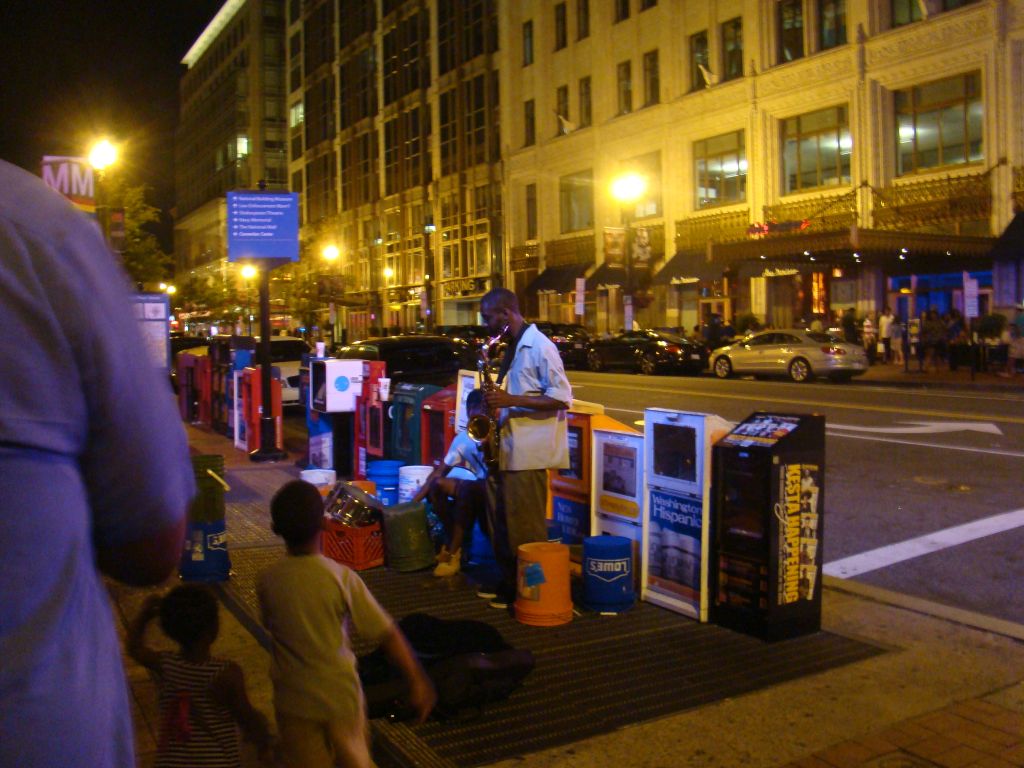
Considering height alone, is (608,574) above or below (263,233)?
below

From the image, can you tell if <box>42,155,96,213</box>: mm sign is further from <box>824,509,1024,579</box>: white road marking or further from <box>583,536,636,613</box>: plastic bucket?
<box>824,509,1024,579</box>: white road marking

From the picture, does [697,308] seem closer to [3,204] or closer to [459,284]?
[459,284]

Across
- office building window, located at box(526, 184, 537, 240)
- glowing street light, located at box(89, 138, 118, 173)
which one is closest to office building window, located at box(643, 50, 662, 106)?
office building window, located at box(526, 184, 537, 240)

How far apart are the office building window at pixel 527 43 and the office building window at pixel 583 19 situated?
3.99 metres

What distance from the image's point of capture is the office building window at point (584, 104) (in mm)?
46312

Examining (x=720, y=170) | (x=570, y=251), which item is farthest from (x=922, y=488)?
(x=570, y=251)

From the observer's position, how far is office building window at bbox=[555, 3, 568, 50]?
47.5 m

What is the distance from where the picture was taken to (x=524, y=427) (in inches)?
250

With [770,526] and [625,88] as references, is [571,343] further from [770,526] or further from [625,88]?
[770,526]

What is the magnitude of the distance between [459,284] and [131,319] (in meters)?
54.8

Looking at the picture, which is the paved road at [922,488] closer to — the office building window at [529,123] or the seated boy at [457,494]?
the seated boy at [457,494]

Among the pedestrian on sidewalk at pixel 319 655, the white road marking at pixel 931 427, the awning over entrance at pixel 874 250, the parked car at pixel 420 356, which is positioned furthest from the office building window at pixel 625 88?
the pedestrian on sidewalk at pixel 319 655

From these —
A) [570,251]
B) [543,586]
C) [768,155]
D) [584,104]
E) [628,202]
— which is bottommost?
[543,586]

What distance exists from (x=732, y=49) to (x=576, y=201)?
35.9ft
